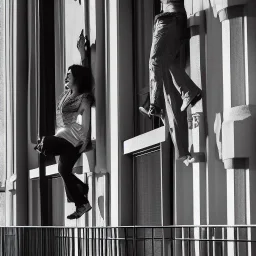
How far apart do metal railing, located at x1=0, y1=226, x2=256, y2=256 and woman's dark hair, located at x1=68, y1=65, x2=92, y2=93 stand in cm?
151

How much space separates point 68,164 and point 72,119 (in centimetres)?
51

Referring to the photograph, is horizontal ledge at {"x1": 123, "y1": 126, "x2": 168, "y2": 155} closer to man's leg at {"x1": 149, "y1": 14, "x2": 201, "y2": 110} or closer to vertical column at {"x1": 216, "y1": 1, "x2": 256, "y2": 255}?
man's leg at {"x1": 149, "y1": 14, "x2": 201, "y2": 110}

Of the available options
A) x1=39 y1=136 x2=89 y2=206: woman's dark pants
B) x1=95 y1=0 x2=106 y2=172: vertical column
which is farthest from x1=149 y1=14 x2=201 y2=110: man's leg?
x1=39 y1=136 x2=89 y2=206: woman's dark pants

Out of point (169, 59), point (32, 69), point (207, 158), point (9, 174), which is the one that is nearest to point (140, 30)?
point (169, 59)

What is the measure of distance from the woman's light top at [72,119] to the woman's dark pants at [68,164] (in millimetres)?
82

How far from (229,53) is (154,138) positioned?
2.04 metres

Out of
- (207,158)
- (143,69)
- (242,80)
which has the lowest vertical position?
(207,158)

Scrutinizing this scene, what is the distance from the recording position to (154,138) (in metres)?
8.02

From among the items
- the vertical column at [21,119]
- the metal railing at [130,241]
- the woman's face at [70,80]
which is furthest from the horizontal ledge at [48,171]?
the woman's face at [70,80]

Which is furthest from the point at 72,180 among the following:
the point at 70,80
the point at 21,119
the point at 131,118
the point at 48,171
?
the point at 21,119

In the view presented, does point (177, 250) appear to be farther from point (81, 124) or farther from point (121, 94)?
point (81, 124)

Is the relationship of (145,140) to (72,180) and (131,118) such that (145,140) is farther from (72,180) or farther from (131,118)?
(72,180)

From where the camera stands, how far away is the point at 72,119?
10367 millimetres

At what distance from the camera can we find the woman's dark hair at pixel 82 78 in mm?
10023
